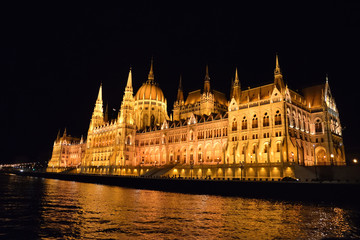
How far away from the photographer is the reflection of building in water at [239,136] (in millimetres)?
63562

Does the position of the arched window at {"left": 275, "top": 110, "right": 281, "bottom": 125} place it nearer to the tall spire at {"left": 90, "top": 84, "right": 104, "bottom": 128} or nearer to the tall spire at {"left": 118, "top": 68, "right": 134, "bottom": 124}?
the tall spire at {"left": 118, "top": 68, "right": 134, "bottom": 124}

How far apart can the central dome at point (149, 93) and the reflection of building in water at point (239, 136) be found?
11660 mm

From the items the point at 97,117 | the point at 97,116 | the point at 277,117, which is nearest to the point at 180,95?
the point at 97,117

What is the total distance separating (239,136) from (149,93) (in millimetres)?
63889

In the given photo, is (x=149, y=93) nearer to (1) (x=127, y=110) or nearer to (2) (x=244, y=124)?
(1) (x=127, y=110)

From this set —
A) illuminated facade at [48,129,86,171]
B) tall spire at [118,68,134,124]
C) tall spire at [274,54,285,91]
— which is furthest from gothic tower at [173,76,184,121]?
illuminated facade at [48,129,86,171]

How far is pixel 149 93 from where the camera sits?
124812 millimetres

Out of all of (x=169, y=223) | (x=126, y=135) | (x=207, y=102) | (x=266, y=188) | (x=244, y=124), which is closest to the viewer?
(x=169, y=223)

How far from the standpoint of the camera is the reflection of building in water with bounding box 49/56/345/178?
63562mm

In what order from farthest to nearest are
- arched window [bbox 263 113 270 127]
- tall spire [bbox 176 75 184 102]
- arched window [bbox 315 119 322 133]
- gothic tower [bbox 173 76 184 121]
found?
tall spire [bbox 176 75 184 102] → gothic tower [bbox 173 76 184 121] → arched window [bbox 315 119 322 133] → arched window [bbox 263 113 270 127]

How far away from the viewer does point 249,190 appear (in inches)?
1784

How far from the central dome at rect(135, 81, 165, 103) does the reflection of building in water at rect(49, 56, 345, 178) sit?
11.7m

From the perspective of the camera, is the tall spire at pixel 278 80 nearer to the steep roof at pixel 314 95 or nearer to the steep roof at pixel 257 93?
the steep roof at pixel 257 93

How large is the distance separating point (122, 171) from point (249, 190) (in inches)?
2432
